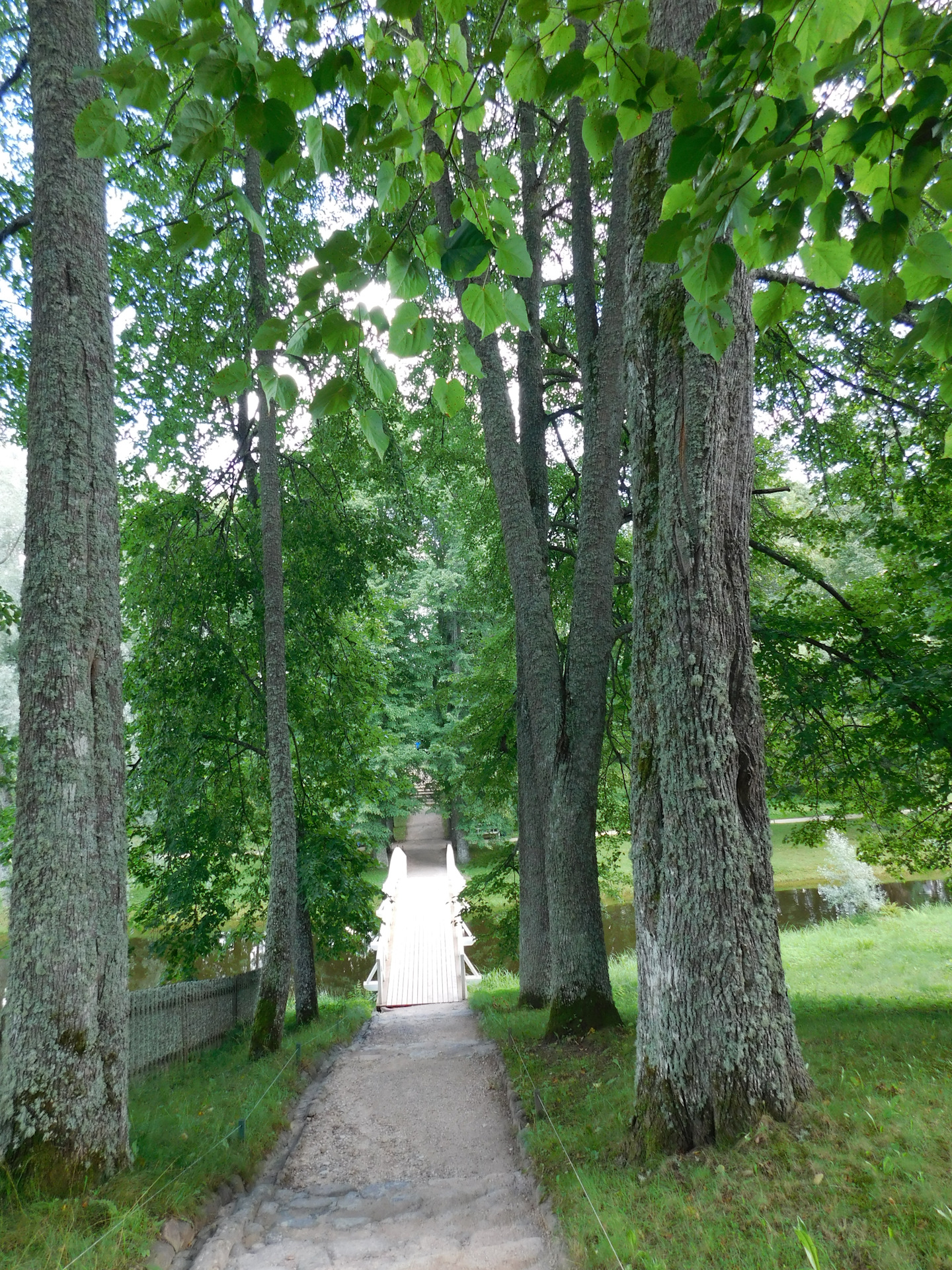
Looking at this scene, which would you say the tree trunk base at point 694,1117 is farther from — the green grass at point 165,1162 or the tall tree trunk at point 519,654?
the tall tree trunk at point 519,654

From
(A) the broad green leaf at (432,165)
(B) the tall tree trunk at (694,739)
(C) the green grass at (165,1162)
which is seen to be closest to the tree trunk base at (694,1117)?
(B) the tall tree trunk at (694,739)

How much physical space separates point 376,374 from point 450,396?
318 mm

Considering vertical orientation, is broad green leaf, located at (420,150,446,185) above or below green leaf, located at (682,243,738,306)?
above

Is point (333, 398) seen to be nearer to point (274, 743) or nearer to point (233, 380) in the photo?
point (233, 380)

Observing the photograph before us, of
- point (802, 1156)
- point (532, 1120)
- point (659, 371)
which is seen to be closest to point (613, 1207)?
point (802, 1156)

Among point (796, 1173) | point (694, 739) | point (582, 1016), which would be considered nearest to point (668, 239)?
point (694, 739)

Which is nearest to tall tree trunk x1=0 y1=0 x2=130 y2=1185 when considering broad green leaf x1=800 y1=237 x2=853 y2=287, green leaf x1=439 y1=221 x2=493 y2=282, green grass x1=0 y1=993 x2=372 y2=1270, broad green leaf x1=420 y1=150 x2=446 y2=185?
green grass x1=0 y1=993 x2=372 y2=1270

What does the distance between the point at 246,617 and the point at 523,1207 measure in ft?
24.2

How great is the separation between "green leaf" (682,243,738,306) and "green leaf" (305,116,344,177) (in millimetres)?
636

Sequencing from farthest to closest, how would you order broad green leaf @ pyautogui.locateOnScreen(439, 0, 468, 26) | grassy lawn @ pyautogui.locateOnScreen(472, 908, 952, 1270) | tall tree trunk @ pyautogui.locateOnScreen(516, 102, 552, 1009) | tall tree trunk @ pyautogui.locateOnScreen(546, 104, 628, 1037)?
tall tree trunk @ pyautogui.locateOnScreen(516, 102, 552, 1009), tall tree trunk @ pyautogui.locateOnScreen(546, 104, 628, 1037), grassy lawn @ pyautogui.locateOnScreen(472, 908, 952, 1270), broad green leaf @ pyautogui.locateOnScreen(439, 0, 468, 26)

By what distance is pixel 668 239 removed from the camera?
49.7 inches

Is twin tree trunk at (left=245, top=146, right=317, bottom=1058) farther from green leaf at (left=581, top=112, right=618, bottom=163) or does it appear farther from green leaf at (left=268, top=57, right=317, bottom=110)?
green leaf at (left=268, top=57, right=317, bottom=110)

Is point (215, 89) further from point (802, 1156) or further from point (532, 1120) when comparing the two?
point (532, 1120)

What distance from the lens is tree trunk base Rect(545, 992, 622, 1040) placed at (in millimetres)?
6055
